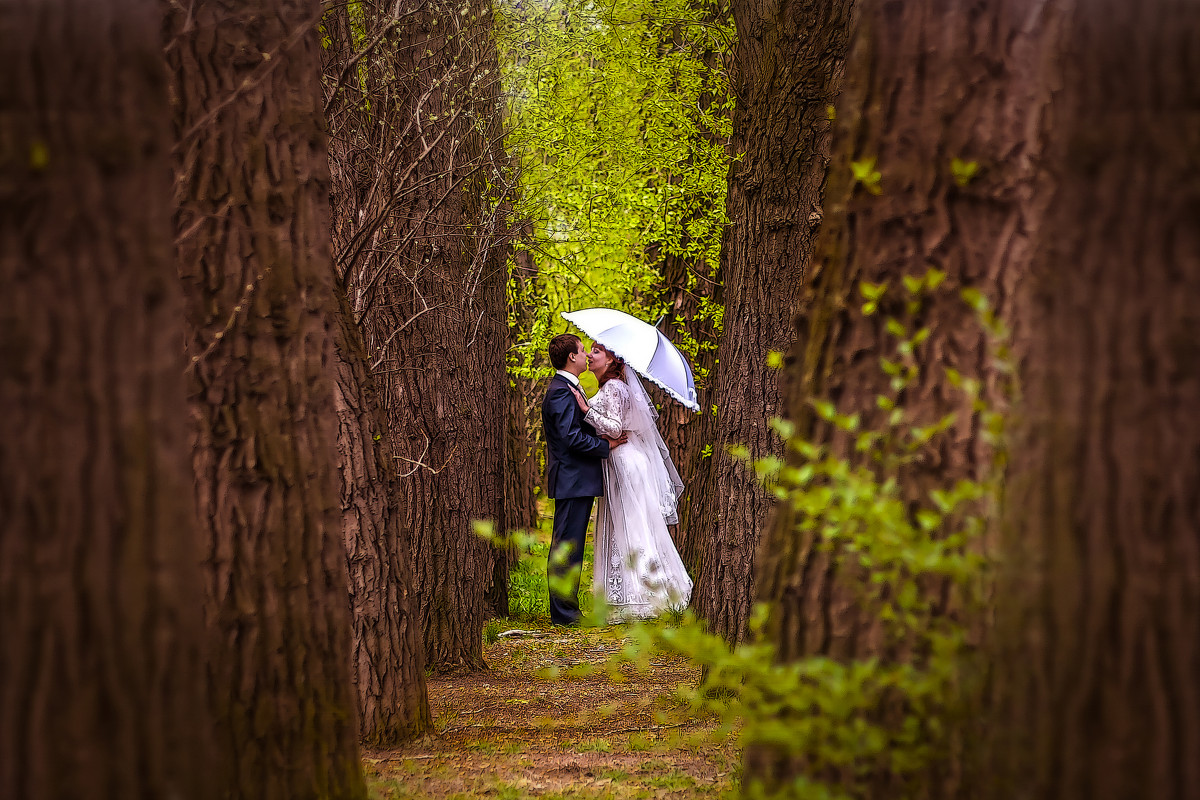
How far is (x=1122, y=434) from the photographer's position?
7.11ft

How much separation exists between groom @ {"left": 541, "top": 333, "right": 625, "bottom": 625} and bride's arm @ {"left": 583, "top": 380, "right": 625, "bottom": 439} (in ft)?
0.29

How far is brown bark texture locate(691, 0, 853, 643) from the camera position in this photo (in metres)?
6.32

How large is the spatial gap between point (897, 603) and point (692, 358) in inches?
346

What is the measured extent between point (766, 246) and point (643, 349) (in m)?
2.53

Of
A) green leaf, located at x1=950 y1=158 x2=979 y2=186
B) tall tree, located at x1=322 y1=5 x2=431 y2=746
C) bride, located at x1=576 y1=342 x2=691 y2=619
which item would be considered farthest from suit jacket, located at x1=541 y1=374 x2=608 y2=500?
green leaf, located at x1=950 y1=158 x2=979 y2=186

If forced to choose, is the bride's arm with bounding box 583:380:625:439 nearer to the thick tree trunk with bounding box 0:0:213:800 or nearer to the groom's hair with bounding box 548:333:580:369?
the groom's hair with bounding box 548:333:580:369

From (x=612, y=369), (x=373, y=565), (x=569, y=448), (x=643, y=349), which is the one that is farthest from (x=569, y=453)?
(x=373, y=565)

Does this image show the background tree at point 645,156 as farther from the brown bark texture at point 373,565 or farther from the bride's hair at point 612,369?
the brown bark texture at point 373,565

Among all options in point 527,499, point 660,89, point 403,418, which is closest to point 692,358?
point 660,89

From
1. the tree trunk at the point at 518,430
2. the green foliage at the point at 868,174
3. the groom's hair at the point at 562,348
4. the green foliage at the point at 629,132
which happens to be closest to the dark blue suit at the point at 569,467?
the groom's hair at the point at 562,348

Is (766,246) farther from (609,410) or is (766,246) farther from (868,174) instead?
(868,174)

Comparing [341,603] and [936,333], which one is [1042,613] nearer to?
[936,333]

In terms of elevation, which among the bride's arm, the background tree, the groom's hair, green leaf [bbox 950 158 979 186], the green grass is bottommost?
the green grass

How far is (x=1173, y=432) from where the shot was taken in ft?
7.06
